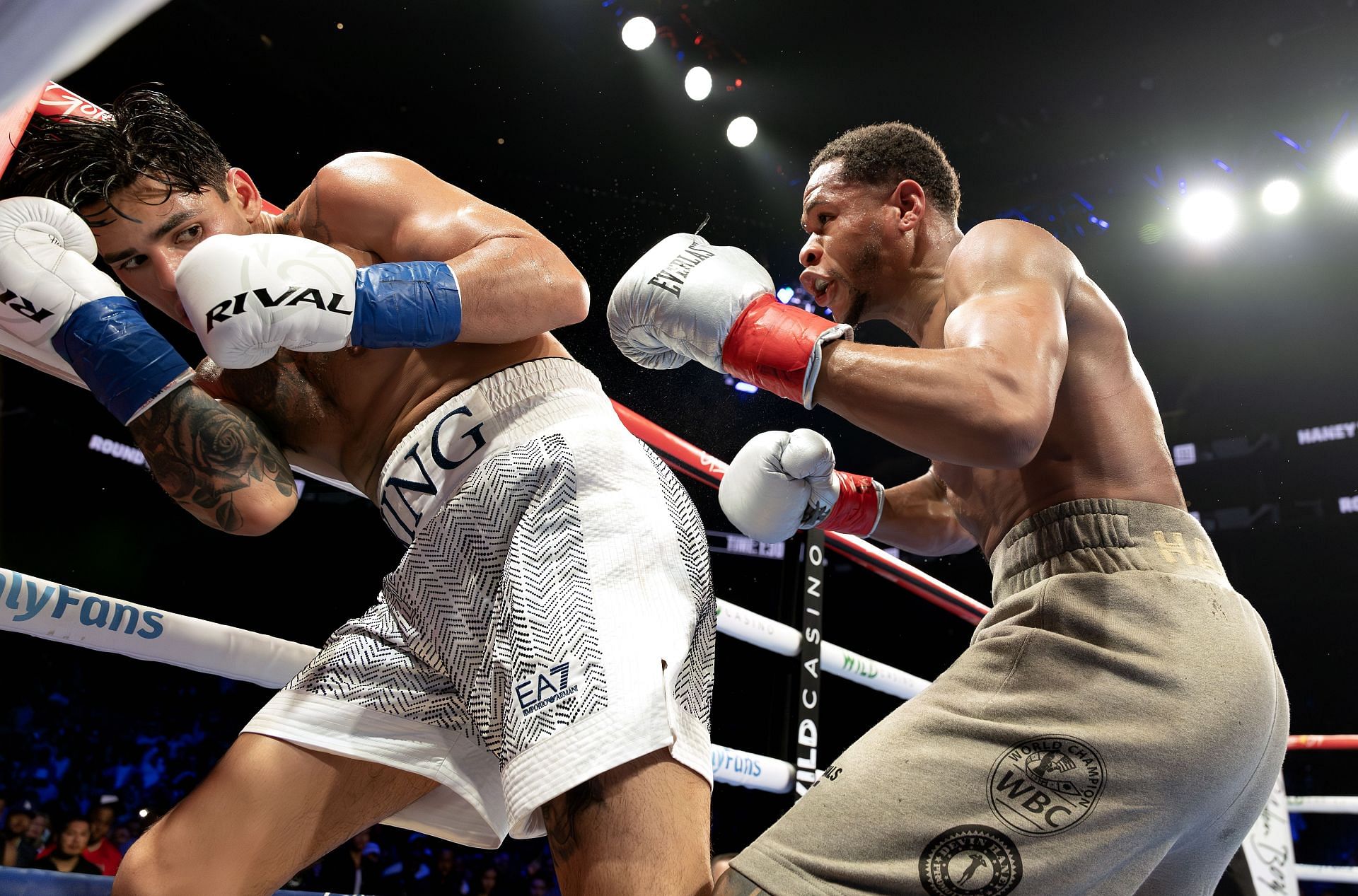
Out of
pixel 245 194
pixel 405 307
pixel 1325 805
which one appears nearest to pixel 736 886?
pixel 405 307

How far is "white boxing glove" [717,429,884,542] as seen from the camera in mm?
1526

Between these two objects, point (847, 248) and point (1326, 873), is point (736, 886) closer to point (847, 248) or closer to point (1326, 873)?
point (847, 248)

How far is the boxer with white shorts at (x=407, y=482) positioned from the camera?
37.2 inches

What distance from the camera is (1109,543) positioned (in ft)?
3.73

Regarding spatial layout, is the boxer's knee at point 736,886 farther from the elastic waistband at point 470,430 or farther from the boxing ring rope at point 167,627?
the boxing ring rope at point 167,627

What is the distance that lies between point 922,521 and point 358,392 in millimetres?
1018

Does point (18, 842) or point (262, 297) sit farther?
point (18, 842)

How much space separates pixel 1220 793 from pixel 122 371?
1236 millimetres

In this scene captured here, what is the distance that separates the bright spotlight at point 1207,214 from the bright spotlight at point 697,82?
376 centimetres

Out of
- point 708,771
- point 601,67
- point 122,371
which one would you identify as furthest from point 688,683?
point 601,67

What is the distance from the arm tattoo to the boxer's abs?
0.13m

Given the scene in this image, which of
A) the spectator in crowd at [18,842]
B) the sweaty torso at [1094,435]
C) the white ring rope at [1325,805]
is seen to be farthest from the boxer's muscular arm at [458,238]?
the spectator in crowd at [18,842]

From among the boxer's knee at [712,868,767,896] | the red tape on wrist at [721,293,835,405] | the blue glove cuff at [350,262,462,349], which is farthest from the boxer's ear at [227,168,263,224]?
the boxer's knee at [712,868,767,896]

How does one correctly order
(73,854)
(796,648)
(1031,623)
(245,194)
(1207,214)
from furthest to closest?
(1207,214)
(73,854)
(796,648)
(245,194)
(1031,623)
